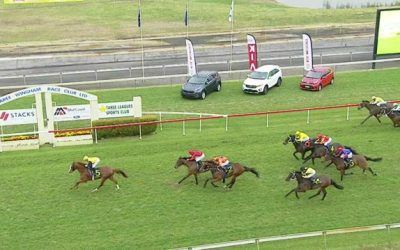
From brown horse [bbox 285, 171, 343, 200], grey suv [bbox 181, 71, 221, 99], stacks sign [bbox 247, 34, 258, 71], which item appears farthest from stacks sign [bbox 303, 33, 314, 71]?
brown horse [bbox 285, 171, 343, 200]

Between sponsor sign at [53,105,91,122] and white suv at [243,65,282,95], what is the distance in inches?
407

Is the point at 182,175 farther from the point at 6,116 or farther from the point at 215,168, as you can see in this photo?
the point at 6,116

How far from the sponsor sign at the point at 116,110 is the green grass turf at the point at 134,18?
2630 cm

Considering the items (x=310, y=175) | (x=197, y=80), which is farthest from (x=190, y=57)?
(x=310, y=175)

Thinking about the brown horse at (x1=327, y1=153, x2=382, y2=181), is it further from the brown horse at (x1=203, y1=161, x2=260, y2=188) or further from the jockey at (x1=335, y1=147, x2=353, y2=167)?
the brown horse at (x1=203, y1=161, x2=260, y2=188)

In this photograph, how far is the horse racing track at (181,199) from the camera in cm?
1638

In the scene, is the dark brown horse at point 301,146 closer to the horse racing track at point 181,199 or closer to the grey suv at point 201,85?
the horse racing track at point 181,199

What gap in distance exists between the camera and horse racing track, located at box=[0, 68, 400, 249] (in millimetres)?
16375

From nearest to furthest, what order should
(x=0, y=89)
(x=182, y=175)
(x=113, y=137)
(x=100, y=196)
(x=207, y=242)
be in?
1. (x=207, y=242)
2. (x=100, y=196)
3. (x=182, y=175)
4. (x=113, y=137)
5. (x=0, y=89)

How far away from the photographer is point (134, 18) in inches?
2244

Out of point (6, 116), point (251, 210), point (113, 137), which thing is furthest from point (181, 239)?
point (6, 116)

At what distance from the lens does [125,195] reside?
18.9 metres

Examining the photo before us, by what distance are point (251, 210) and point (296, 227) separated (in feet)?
5.39

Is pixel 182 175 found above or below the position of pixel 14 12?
below
